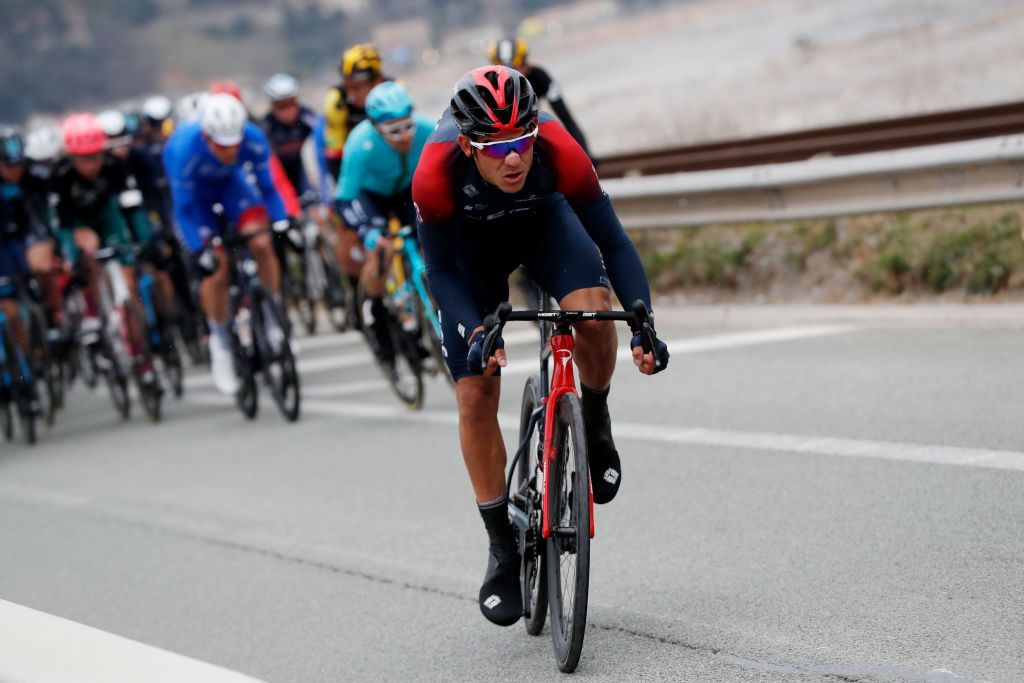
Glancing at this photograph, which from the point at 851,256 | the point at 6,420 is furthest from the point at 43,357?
the point at 851,256

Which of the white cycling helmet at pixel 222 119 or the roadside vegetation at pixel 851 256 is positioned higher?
the white cycling helmet at pixel 222 119

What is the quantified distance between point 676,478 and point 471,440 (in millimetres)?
2564

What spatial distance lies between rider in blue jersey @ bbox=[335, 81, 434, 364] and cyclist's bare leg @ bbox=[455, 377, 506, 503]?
467 cm

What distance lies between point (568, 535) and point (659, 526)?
2005 millimetres

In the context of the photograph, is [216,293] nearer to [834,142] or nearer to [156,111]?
[156,111]

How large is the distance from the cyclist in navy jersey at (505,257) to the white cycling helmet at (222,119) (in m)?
5.83

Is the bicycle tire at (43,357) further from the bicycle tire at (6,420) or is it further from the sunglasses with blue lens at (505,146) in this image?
the sunglasses with blue lens at (505,146)

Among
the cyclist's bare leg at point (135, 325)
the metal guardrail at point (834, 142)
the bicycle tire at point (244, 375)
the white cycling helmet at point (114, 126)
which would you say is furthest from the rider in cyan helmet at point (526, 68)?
the white cycling helmet at point (114, 126)

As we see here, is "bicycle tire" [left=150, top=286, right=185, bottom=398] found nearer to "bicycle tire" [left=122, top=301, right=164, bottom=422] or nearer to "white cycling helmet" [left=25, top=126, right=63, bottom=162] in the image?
"bicycle tire" [left=122, top=301, right=164, bottom=422]

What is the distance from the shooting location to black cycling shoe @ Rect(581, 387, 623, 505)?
17.4ft

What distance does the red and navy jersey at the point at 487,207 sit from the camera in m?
5.04

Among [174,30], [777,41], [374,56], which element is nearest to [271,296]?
[374,56]

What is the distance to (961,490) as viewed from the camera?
641 cm

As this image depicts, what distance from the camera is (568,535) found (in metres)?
4.80
